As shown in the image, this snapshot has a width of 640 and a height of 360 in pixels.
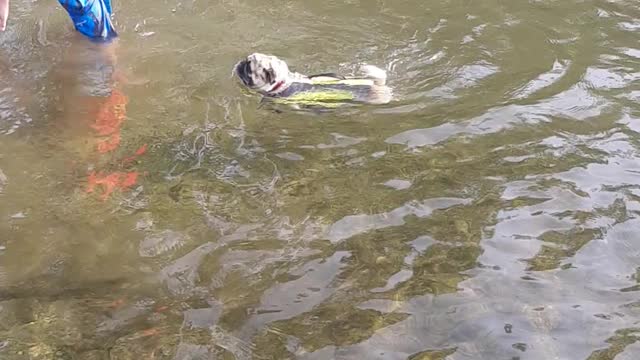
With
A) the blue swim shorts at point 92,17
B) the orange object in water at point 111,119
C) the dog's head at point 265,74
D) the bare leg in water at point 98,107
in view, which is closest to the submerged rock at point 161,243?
the bare leg in water at point 98,107

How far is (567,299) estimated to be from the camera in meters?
3.95

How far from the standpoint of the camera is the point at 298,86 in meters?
5.72

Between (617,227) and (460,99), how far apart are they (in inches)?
75.2

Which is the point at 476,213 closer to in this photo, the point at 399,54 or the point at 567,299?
the point at 567,299

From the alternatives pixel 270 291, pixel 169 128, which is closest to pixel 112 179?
pixel 169 128

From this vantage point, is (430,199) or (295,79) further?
(295,79)

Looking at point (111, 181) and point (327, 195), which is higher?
point (327, 195)

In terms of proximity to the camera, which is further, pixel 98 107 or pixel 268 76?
pixel 98 107

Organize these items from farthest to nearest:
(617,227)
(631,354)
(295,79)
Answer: (295,79)
(617,227)
(631,354)

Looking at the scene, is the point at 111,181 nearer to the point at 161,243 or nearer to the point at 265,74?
the point at 161,243

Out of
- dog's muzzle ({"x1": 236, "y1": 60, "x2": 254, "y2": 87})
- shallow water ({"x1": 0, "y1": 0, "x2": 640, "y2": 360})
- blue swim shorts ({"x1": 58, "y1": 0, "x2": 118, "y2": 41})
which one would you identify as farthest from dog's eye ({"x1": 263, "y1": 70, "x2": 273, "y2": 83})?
blue swim shorts ({"x1": 58, "y1": 0, "x2": 118, "y2": 41})

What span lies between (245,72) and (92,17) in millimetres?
1516

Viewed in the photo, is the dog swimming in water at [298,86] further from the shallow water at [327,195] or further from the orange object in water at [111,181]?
the orange object in water at [111,181]

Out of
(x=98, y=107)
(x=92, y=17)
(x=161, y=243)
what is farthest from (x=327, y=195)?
(x=92, y=17)
